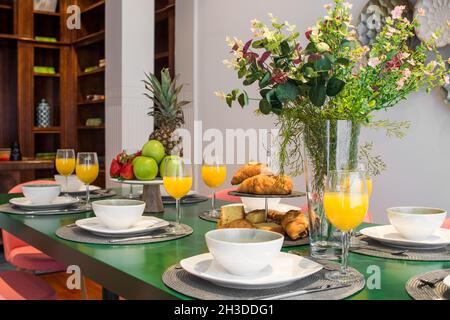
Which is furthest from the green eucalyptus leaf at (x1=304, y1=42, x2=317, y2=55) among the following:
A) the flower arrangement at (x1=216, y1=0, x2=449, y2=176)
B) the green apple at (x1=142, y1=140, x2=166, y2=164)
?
the green apple at (x1=142, y1=140, x2=166, y2=164)

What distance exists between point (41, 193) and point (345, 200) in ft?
3.92

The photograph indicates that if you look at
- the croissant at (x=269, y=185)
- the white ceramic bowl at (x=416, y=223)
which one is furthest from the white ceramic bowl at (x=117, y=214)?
the white ceramic bowl at (x=416, y=223)

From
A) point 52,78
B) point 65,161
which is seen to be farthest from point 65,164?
point 52,78

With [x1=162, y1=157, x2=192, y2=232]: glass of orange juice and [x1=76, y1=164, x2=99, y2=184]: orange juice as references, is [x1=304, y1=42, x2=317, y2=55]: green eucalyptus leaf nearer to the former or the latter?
[x1=162, y1=157, x2=192, y2=232]: glass of orange juice

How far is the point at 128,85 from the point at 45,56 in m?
2.19

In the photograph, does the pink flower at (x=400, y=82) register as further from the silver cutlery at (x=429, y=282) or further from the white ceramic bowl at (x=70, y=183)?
the white ceramic bowl at (x=70, y=183)

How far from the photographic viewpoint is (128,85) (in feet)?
14.5

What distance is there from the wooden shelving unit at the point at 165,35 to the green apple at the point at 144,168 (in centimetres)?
343

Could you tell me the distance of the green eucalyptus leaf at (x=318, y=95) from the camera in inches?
42.5

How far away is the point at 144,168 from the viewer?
1719mm

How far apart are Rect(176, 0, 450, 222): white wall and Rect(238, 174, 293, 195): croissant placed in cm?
164

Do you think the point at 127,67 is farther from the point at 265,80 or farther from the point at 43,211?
the point at 265,80
